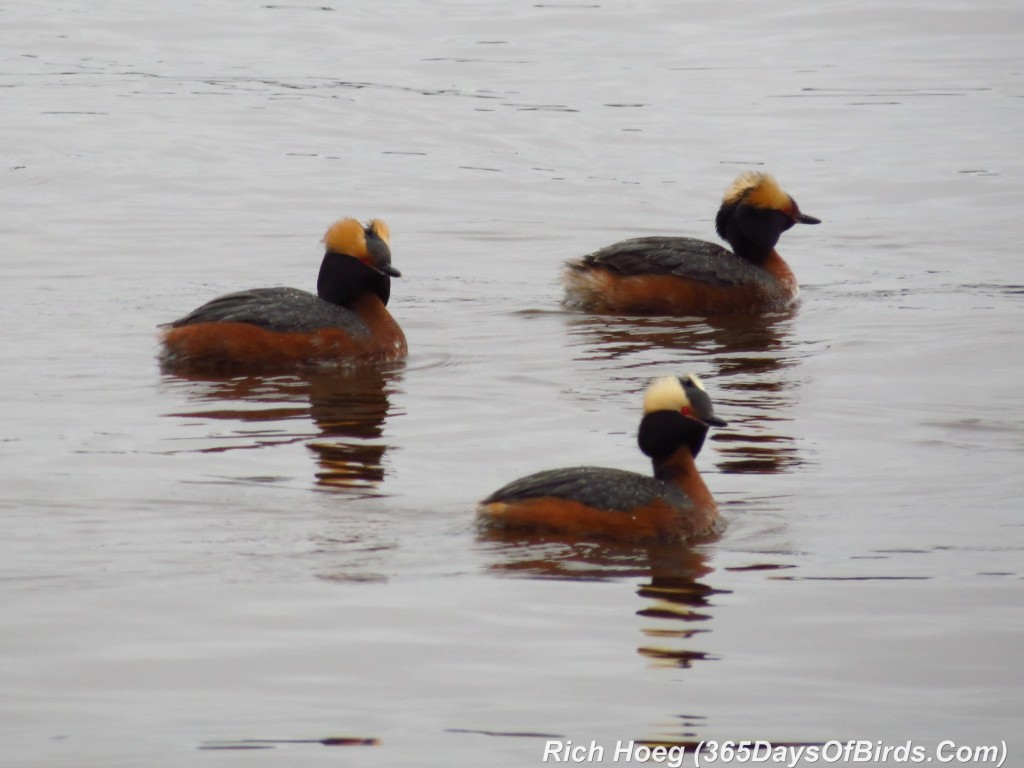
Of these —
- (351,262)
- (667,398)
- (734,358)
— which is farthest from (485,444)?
(734,358)

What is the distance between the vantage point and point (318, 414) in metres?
12.5

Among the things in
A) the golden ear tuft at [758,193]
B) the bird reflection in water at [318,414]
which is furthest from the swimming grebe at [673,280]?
the bird reflection in water at [318,414]

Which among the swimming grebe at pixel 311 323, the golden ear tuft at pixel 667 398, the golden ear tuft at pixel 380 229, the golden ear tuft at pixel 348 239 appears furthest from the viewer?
the golden ear tuft at pixel 380 229

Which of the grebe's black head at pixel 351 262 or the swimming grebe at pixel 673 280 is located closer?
the grebe's black head at pixel 351 262

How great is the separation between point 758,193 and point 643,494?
26.1 feet

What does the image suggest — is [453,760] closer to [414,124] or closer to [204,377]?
[204,377]

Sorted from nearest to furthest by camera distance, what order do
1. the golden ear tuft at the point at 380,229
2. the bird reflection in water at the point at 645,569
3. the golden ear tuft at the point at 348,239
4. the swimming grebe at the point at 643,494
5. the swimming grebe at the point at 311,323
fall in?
the bird reflection in water at the point at 645,569
the swimming grebe at the point at 643,494
the swimming grebe at the point at 311,323
the golden ear tuft at the point at 348,239
the golden ear tuft at the point at 380,229

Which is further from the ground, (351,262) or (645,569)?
(351,262)

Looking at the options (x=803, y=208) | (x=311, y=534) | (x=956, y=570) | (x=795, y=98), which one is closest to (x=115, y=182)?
(x=803, y=208)

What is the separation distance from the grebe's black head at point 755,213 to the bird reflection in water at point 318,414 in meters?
4.52

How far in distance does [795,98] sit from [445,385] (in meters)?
17.0

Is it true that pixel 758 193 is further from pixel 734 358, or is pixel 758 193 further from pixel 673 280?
pixel 734 358

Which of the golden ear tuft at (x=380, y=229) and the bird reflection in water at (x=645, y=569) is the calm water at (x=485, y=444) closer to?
the bird reflection in water at (x=645, y=569)

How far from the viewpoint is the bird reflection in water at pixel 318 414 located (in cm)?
1116
